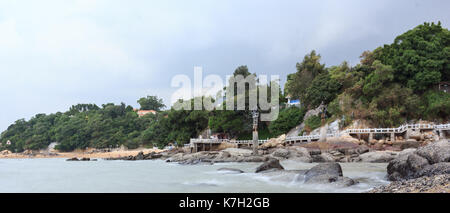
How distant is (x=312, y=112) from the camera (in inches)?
1614

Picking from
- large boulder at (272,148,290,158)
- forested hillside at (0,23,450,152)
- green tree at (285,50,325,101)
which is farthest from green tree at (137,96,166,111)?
large boulder at (272,148,290,158)

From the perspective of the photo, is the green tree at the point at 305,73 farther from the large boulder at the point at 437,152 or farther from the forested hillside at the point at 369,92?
the large boulder at the point at 437,152

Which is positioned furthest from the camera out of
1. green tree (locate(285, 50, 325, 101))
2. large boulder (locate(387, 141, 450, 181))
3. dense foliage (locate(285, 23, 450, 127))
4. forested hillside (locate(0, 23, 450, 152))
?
green tree (locate(285, 50, 325, 101))

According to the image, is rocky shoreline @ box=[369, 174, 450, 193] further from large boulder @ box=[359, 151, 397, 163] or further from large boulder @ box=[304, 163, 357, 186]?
large boulder @ box=[359, 151, 397, 163]

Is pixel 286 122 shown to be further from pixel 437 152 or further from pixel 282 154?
pixel 437 152

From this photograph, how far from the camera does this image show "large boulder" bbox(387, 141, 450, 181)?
7.77 metres

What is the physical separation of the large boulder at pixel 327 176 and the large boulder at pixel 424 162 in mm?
1522

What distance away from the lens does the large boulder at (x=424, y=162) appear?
25.5 ft

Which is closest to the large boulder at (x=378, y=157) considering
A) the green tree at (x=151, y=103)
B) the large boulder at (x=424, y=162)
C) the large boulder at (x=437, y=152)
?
the large boulder at (x=424, y=162)

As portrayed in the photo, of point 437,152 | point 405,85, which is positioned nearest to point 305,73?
point 405,85

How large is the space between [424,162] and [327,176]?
271 centimetres

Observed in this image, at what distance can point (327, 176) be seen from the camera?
923 centimetres

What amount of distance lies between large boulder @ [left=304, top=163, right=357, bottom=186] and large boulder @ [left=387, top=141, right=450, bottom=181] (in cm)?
152
